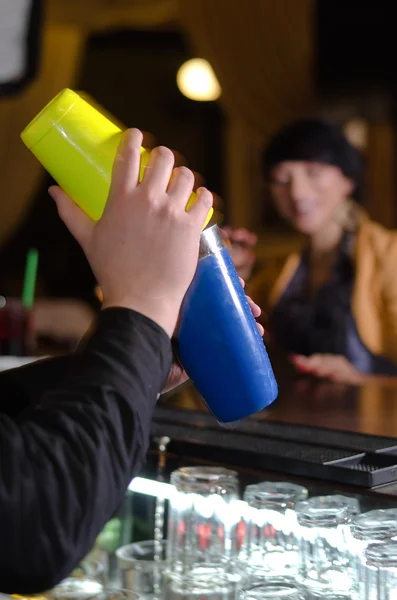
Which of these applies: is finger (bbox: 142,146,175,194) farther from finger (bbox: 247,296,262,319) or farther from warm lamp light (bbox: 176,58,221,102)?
warm lamp light (bbox: 176,58,221,102)

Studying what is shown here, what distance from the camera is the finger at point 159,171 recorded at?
754 mm

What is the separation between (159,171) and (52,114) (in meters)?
0.15

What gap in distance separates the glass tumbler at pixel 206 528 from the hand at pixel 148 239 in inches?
16.2

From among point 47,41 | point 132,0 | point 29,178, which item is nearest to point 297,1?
point 132,0

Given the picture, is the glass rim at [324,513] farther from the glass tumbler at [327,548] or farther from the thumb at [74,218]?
the thumb at [74,218]

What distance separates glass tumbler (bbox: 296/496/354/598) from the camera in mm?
994

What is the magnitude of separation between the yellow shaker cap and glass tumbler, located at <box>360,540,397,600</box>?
530 millimetres

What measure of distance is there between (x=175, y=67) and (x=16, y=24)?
439 centimetres

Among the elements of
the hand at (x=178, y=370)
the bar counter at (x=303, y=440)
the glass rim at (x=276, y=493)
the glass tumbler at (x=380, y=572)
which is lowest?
the glass tumbler at (x=380, y=572)

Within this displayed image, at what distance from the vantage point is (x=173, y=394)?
1754mm

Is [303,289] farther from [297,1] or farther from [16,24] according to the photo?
[297,1]

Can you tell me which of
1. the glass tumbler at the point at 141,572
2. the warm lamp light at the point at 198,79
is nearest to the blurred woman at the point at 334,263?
the glass tumbler at the point at 141,572

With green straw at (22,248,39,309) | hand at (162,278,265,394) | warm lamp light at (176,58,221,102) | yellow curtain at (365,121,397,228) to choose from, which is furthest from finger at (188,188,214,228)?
warm lamp light at (176,58,221,102)

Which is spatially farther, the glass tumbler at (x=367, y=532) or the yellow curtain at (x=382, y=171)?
the yellow curtain at (x=382, y=171)
